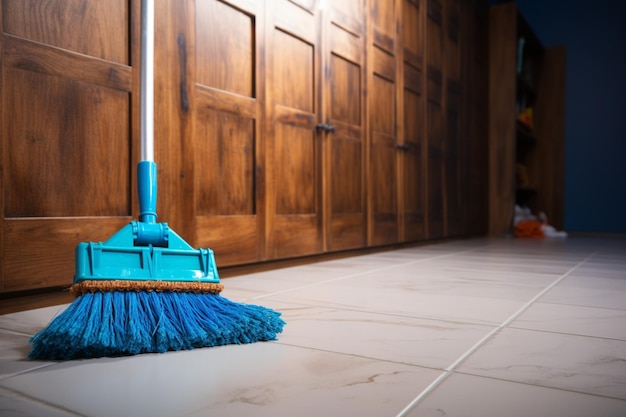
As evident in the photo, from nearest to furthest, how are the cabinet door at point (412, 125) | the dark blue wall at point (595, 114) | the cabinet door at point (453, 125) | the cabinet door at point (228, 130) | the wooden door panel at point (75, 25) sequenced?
the wooden door panel at point (75, 25), the cabinet door at point (228, 130), the cabinet door at point (412, 125), the cabinet door at point (453, 125), the dark blue wall at point (595, 114)

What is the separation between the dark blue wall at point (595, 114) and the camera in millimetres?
4711

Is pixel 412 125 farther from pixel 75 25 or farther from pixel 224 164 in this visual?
pixel 75 25

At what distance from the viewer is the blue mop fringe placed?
0.72 m

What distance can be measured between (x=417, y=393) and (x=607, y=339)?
458mm

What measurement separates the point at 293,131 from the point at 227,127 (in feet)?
1.23

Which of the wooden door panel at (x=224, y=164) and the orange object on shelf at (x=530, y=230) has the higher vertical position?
the wooden door panel at (x=224, y=164)

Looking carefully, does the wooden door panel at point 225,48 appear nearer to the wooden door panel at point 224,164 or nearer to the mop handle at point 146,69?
the wooden door panel at point 224,164

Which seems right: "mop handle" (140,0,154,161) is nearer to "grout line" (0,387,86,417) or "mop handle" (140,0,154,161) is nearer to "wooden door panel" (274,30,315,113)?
"grout line" (0,387,86,417)

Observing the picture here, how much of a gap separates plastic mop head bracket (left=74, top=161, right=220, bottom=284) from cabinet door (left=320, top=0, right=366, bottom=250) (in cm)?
127

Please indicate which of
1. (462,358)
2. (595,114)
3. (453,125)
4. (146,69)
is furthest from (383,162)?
(595,114)

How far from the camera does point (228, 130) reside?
5.40 ft

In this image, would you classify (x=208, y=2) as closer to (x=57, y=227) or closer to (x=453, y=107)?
(x=57, y=227)

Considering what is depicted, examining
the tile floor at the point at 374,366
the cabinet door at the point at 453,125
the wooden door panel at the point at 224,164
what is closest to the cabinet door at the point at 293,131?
the wooden door panel at the point at 224,164

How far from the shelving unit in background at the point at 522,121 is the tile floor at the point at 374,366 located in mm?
2937
